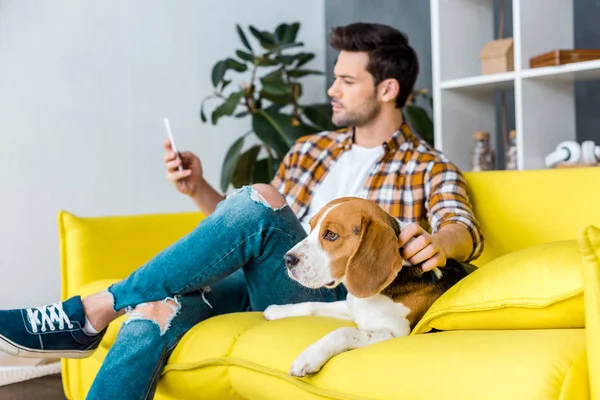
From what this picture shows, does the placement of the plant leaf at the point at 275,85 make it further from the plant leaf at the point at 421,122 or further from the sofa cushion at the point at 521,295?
the sofa cushion at the point at 521,295

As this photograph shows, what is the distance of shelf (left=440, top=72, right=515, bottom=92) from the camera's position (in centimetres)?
273

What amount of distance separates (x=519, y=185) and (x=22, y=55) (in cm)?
246

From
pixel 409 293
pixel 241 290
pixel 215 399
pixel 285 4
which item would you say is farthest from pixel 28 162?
pixel 409 293

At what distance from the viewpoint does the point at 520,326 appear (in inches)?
54.2

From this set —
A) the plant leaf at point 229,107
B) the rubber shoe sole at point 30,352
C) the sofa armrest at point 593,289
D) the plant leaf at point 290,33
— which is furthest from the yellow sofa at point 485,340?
the plant leaf at point 290,33

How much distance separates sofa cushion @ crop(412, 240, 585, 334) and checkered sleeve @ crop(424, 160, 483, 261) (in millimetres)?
510

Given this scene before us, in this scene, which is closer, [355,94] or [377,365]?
[377,365]

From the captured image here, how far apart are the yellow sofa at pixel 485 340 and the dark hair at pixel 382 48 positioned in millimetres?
436

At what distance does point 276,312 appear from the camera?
1788mm

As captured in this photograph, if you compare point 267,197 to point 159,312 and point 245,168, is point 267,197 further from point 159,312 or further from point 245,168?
point 245,168

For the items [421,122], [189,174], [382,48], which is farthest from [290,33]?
[189,174]

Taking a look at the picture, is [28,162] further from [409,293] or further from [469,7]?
[409,293]

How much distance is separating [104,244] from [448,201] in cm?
113

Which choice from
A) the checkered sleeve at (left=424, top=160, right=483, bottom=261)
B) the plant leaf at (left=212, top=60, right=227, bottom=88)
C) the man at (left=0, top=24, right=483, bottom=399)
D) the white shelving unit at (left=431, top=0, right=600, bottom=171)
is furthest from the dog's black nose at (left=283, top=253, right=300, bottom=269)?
the plant leaf at (left=212, top=60, right=227, bottom=88)
